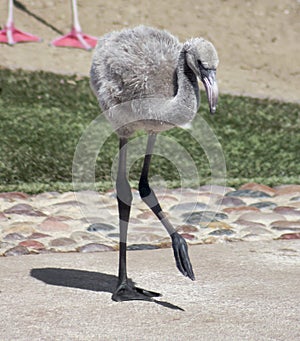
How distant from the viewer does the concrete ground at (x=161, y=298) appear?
4.68 metres

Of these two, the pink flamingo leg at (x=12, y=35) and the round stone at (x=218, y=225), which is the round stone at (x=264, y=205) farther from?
the pink flamingo leg at (x=12, y=35)

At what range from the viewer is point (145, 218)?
7582mm

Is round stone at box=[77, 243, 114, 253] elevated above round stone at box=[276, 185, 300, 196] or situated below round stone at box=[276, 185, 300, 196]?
below

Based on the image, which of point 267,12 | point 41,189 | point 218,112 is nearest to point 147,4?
point 267,12

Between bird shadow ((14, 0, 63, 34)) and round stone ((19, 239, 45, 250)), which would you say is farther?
bird shadow ((14, 0, 63, 34))

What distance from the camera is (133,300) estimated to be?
17.1 ft

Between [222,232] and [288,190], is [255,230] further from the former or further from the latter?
[288,190]

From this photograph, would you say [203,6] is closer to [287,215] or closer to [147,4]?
[147,4]

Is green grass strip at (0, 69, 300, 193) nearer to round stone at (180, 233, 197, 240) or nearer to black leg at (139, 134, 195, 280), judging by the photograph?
round stone at (180, 233, 197, 240)

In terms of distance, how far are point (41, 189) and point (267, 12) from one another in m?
9.49

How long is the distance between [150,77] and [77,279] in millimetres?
1395

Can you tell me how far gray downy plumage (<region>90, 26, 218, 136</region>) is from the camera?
4.94m

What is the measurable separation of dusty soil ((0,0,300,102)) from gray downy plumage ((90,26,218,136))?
25.3 ft

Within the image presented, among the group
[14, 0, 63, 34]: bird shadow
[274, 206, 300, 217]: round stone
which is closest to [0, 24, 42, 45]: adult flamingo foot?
[14, 0, 63, 34]: bird shadow
